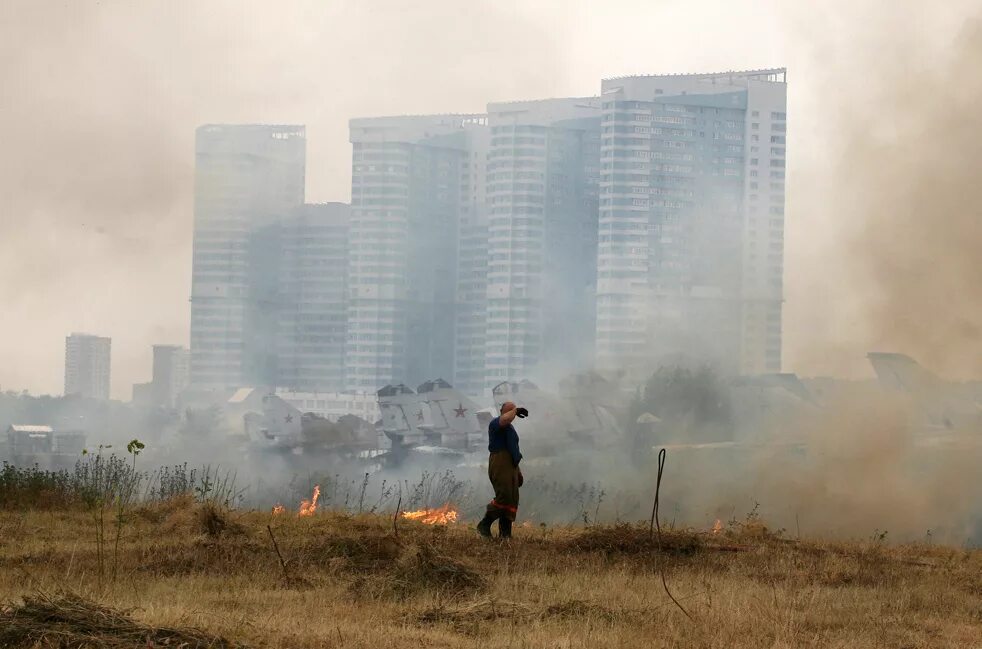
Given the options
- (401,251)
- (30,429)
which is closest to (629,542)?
(401,251)

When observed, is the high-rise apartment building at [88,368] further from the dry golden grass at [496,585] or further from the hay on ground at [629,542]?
the hay on ground at [629,542]

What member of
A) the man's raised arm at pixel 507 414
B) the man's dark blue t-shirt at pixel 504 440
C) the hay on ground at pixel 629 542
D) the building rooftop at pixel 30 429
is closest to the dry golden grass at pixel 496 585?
the hay on ground at pixel 629 542

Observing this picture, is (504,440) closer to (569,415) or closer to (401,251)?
(569,415)

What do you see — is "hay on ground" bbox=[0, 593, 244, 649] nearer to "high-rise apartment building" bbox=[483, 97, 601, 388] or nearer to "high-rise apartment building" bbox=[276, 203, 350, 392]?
"high-rise apartment building" bbox=[483, 97, 601, 388]

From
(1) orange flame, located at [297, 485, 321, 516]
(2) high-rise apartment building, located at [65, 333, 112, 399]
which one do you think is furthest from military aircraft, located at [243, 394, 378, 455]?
(1) orange flame, located at [297, 485, 321, 516]

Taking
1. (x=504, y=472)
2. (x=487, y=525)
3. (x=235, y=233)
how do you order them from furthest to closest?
(x=235, y=233) → (x=487, y=525) → (x=504, y=472)

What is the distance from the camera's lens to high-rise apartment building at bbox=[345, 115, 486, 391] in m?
68.4

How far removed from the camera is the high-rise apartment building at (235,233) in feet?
230

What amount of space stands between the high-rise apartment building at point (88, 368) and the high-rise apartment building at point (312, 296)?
11.0m

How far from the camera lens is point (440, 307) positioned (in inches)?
2783

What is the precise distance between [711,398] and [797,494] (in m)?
18.2

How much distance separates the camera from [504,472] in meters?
Result: 13.6

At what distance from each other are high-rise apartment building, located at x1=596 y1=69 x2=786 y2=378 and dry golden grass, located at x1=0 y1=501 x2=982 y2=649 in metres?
42.7

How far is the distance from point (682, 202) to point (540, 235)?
7777 mm
